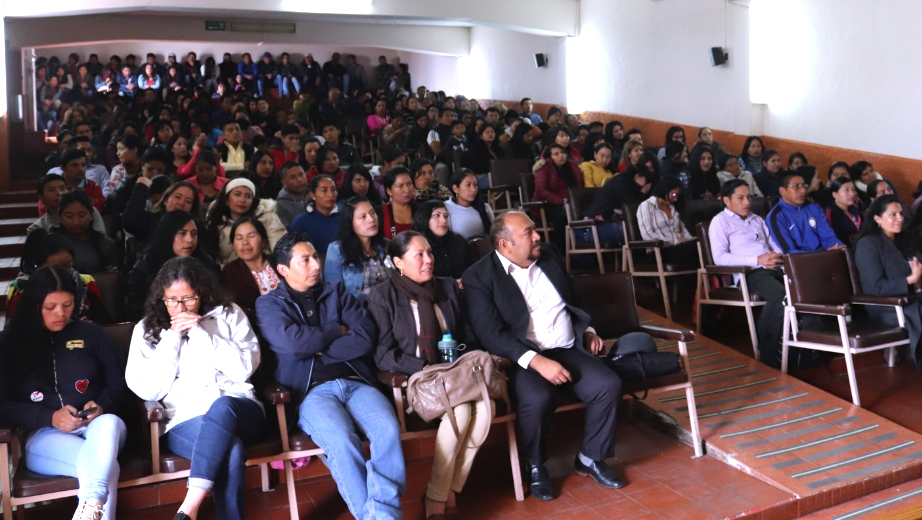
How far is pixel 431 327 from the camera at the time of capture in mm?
3119

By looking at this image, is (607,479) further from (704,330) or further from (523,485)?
(704,330)

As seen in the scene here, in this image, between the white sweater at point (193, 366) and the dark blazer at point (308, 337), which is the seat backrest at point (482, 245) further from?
the white sweater at point (193, 366)

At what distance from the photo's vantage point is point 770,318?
14.3 feet

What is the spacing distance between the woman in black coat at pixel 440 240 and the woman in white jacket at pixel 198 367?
1.29m

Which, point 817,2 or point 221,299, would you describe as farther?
point 817,2

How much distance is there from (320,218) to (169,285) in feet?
5.37

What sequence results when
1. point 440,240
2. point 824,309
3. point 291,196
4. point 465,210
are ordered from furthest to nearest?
point 291,196 < point 465,210 < point 440,240 < point 824,309

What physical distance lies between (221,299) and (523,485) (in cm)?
130

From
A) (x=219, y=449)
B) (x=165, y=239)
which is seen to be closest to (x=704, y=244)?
(x=165, y=239)

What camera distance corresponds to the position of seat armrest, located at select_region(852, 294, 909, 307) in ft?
13.1

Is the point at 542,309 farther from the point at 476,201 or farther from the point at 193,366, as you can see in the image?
the point at 476,201

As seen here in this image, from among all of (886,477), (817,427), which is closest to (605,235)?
(817,427)

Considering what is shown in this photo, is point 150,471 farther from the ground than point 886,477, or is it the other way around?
point 150,471

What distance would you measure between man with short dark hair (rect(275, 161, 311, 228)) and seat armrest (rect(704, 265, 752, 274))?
229cm
